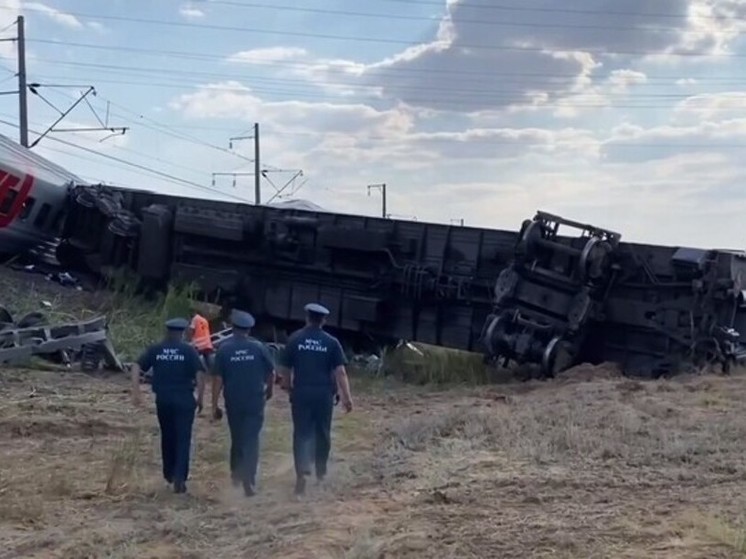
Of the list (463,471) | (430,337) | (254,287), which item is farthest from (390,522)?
(254,287)

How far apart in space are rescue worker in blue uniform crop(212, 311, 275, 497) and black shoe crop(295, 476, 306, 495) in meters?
0.38

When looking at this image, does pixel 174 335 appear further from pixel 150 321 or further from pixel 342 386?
pixel 150 321

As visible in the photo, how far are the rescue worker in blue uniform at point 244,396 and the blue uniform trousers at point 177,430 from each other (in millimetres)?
345

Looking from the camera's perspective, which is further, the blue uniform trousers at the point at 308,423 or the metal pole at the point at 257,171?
the metal pole at the point at 257,171

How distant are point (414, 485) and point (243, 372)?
1666 millimetres

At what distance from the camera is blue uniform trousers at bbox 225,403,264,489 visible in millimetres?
8328

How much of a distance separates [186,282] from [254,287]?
1380mm

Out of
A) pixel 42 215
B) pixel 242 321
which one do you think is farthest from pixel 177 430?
A: pixel 42 215

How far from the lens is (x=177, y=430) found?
8383 millimetres

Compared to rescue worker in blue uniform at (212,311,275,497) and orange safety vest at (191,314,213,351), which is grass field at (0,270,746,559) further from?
orange safety vest at (191,314,213,351)

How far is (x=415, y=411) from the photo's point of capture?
13.6 meters

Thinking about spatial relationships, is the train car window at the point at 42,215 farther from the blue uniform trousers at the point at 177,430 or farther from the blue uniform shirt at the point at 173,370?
the blue uniform trousers at the point at 177,430

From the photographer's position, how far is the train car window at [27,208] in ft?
65.5

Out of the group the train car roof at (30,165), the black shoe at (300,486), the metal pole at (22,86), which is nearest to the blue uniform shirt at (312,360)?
the black shoe at (300,486)
